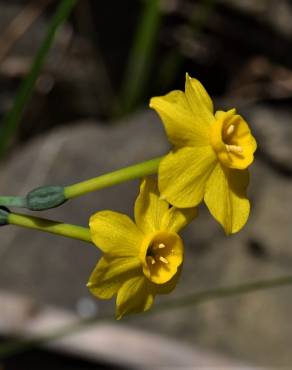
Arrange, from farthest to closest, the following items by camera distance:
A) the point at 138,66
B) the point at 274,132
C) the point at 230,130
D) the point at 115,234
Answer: the point at 138,66 < the point at 274,132 < the point at 230,130 < the point at 115,234

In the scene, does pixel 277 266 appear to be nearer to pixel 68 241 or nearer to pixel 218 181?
pixel 68 241

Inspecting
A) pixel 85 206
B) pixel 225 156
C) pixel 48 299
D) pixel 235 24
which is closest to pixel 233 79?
pixel 235 24

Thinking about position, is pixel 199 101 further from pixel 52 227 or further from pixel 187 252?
pixel 187 252

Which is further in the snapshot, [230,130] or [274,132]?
[274,132]

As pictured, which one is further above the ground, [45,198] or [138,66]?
[45,198]

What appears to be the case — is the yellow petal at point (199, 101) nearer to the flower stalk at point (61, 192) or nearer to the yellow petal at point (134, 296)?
the flower stalk at point (61, 192)

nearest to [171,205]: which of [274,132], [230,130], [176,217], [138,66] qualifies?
[176,217]

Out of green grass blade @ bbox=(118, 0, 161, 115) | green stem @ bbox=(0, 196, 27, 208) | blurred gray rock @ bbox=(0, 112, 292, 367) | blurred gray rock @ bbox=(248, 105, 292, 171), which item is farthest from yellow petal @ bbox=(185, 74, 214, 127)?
green grass blade @ bbox=(118, 0, 161, 115)
